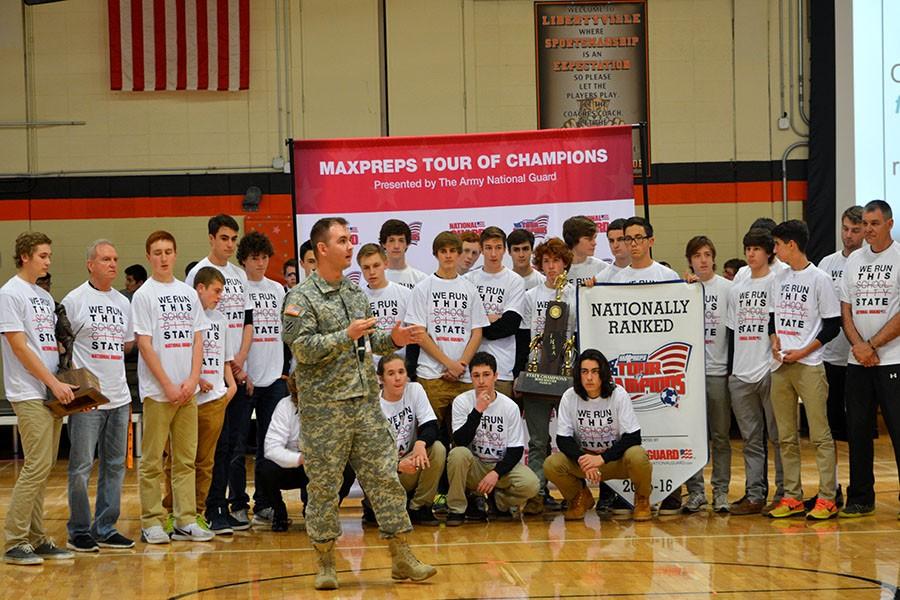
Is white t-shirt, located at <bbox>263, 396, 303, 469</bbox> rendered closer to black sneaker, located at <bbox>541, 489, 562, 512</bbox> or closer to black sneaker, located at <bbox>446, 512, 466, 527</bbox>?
black sneaker, located at <bbox>446, 512, 466, 527</bbox>

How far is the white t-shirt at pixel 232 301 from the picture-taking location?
24.1 feet

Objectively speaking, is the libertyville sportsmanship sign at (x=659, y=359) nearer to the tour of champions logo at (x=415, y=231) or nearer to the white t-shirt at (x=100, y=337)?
the tour of champions logo at (x=415, y=231)

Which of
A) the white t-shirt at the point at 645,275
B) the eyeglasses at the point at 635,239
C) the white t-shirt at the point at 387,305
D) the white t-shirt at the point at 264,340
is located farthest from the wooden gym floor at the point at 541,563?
the eyeglasses at the point at 635,239

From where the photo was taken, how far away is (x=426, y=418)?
7129 mm

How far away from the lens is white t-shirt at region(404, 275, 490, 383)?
7527 millimetres

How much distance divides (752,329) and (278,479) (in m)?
3.04

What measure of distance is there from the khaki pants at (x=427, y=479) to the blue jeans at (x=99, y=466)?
5.38ft

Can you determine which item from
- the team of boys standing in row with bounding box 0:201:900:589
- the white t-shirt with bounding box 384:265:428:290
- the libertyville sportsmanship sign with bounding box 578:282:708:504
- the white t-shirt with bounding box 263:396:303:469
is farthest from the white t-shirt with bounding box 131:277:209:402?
the libertyville sportsmanship sign with bounding box 578:282:708:504

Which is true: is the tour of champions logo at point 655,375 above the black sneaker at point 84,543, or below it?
above

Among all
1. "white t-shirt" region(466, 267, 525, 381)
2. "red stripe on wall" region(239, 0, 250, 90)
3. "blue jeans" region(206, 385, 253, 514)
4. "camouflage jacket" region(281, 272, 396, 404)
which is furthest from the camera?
"red stripe on wall" region(239, 0, 250, 90)

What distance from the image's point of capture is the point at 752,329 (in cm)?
735

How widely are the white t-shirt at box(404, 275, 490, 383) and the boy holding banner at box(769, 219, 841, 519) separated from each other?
71.9 inches

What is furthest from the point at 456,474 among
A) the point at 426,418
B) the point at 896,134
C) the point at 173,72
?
the point at 173,72

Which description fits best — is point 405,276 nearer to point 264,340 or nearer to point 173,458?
point 264,340
